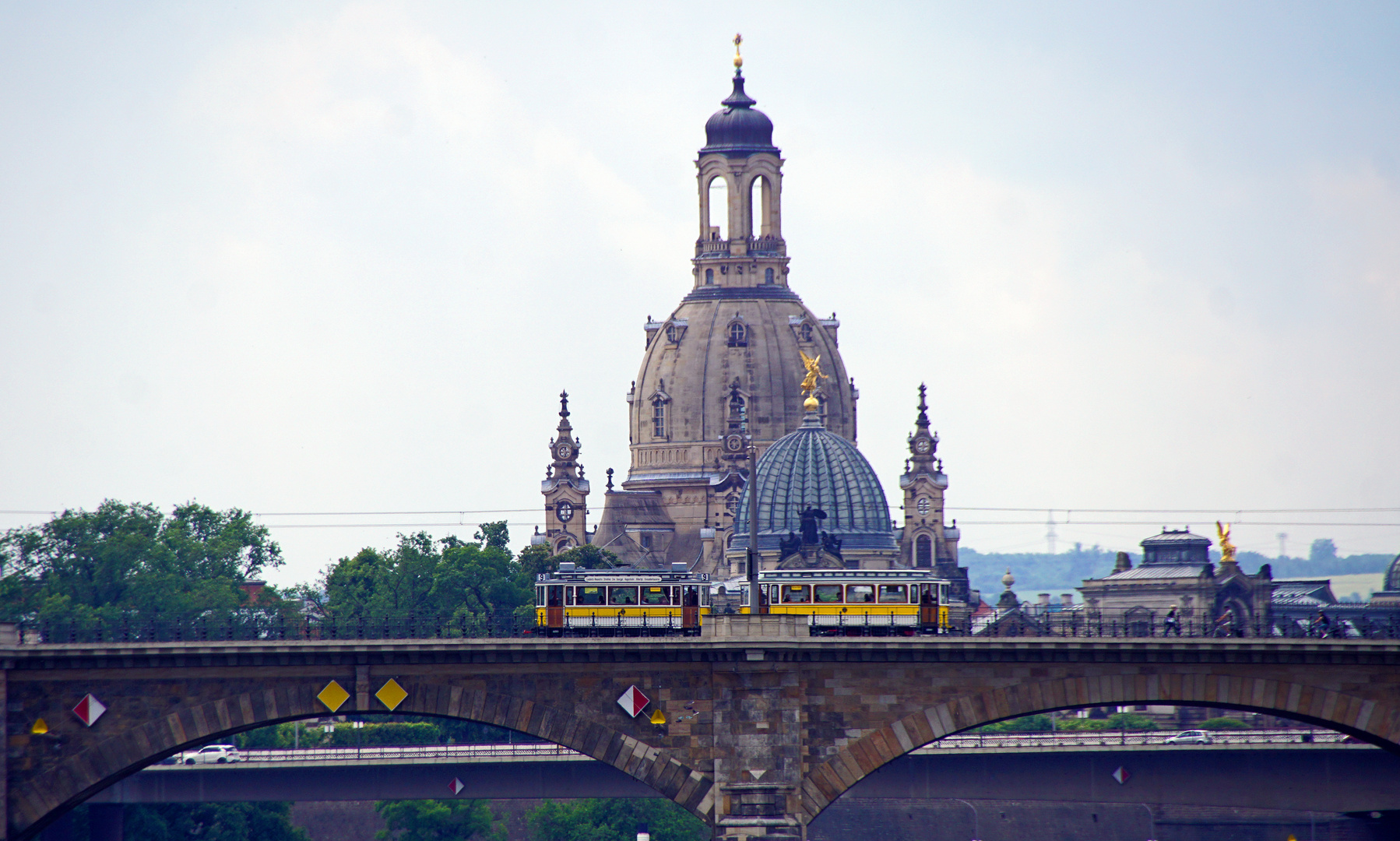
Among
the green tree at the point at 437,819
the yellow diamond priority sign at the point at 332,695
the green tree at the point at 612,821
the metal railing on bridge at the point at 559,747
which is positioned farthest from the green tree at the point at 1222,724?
the yellow diamond priority sign at the point at 332,695

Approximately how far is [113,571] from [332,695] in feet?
227

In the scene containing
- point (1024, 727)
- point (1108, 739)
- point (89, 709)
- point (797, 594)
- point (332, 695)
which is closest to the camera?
point (89, 709)

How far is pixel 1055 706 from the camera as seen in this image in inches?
3391

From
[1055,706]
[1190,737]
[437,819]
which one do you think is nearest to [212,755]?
[437,819]

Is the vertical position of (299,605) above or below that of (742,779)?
above

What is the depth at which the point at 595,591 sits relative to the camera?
100125 mm

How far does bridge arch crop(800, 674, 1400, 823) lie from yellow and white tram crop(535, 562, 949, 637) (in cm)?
1204

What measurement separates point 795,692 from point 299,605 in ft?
287

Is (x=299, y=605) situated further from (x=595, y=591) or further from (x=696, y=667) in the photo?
(x=696, y=667)

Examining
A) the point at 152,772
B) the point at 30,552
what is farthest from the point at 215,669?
the point at 30,552

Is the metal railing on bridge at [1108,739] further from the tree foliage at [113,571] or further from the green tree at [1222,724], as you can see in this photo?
the tree foliage at [113,571]

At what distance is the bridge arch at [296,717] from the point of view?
86.9 metres

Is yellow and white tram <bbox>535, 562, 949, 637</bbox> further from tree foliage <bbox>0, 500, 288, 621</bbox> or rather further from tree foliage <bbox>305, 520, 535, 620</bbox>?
tree foliage <bbox>305, 520, 535, 620</bbox>

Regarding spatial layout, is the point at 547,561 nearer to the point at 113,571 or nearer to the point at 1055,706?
the point at 113,571
